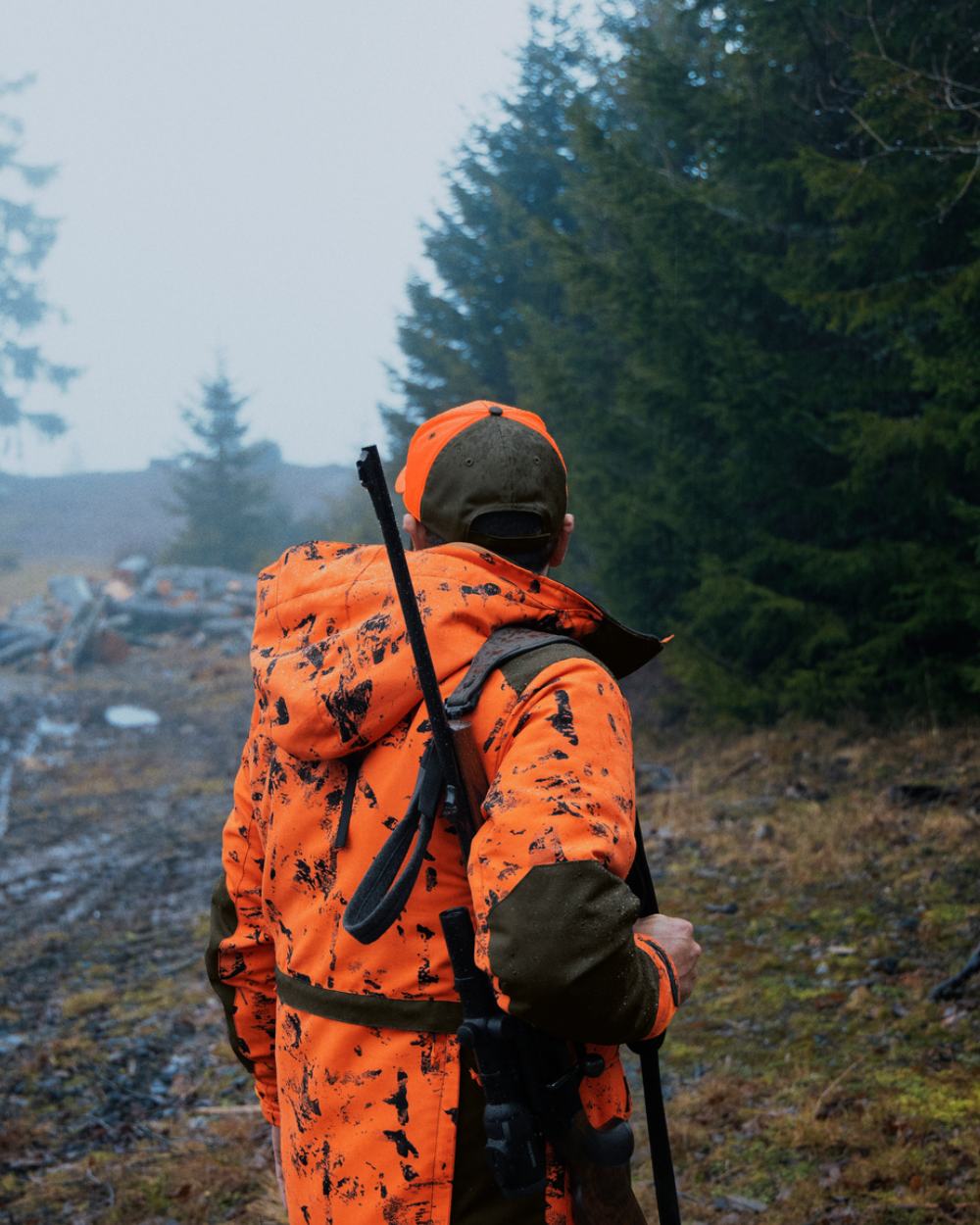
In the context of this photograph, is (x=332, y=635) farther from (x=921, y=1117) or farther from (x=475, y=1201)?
(x=921, y=1117)

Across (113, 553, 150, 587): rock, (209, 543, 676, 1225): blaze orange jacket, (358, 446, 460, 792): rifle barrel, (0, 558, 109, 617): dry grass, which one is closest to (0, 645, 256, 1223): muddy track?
(209, 543, 676, 1225): blaze orange jacket

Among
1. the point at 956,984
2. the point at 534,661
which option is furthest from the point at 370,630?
the point at 956,984

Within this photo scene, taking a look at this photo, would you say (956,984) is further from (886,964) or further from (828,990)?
(828,990)

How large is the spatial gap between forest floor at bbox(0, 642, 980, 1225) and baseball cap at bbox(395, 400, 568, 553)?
2954 millimetres

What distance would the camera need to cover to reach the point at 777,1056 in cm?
489

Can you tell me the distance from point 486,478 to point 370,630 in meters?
0.38

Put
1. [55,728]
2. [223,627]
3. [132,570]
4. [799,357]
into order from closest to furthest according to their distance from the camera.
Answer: [799,357]
[55,728]
[223,627]
[132,570]

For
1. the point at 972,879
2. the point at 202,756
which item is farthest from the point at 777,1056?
the point at 202,756

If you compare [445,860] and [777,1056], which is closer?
[445,860]

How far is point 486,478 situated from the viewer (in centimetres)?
193

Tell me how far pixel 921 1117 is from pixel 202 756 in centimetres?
1292

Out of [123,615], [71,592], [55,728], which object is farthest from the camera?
[71,592]

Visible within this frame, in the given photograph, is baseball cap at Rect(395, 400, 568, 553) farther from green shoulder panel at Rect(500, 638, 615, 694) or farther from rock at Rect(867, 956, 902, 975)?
rock at Rect(867, 956, 902, 975)

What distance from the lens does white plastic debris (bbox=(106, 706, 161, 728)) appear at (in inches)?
715
